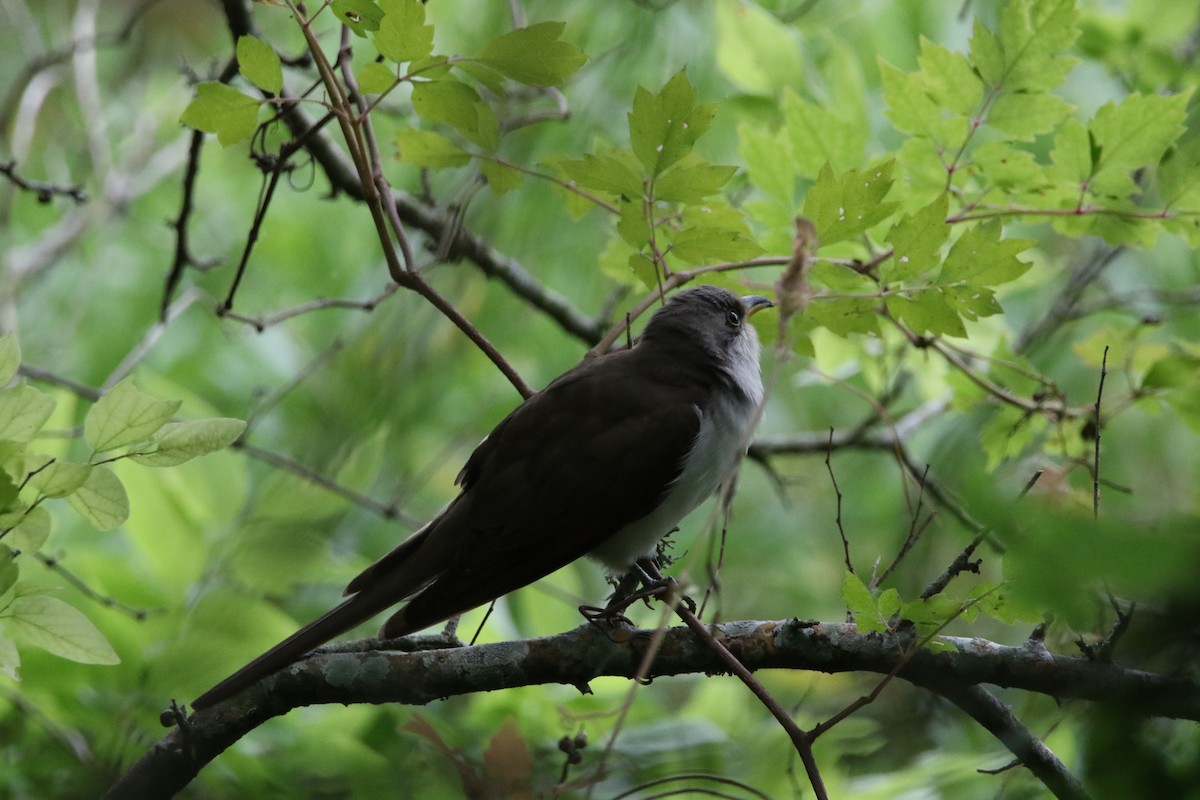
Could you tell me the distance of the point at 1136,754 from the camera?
89cm

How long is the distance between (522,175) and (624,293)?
83.3 inches

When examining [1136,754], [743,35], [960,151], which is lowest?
[1136,754]

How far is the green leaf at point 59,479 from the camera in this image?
2.04m

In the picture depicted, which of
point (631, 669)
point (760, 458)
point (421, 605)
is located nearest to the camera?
point (631, 669)

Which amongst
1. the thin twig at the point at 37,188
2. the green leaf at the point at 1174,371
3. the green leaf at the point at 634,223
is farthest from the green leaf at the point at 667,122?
the thin twig at the point at 37,188

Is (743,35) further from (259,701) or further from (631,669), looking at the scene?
(259,701)

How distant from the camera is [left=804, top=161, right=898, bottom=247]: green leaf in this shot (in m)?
2.72

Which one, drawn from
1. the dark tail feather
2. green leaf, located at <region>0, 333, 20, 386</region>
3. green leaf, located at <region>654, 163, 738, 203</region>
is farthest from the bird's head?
green leaf, located at <region>0, 333, 20, 386</region>

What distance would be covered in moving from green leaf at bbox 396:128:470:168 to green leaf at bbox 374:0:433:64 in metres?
0.52

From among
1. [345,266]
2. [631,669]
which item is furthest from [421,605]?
[345,266]

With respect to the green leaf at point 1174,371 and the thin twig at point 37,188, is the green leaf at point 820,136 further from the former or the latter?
the thin twig at point 37,188

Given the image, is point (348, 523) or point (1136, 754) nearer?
point (1136, 754)

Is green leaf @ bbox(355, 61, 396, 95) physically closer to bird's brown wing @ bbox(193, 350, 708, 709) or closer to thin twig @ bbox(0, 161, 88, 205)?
bird's brown wing @ bbox(193, 350, 708, 709)

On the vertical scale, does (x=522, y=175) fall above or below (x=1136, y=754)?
above
